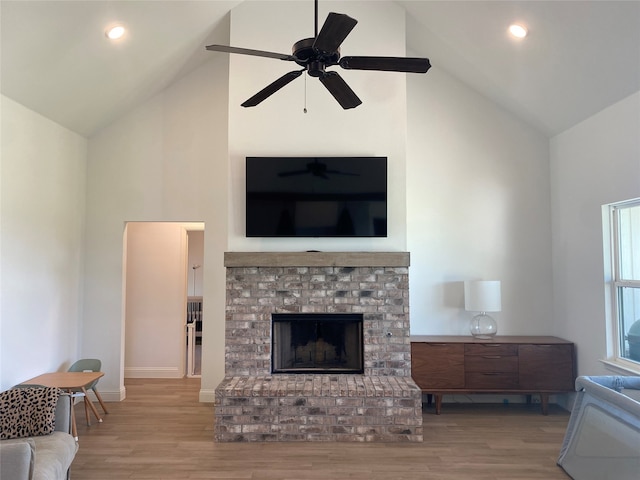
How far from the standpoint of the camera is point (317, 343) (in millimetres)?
4250

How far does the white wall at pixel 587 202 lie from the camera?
3.58 metres

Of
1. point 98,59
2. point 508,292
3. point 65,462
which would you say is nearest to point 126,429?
point 65,462

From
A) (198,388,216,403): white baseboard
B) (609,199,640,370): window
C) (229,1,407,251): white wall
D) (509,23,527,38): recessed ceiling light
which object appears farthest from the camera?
(198,388,216,403): white baseboard

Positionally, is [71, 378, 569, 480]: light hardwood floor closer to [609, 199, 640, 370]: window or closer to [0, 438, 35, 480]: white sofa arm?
[609, 199, 640, 370]: window

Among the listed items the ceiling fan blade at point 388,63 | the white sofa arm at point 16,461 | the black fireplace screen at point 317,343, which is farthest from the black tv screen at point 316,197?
the white sofa arm at point 16,461

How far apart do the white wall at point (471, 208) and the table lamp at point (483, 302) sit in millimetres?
217

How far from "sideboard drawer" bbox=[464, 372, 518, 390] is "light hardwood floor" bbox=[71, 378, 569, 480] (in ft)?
1.03

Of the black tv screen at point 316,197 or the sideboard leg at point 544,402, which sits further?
the sideboard leg at point 544,402

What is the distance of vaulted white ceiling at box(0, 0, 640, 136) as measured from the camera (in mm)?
3180

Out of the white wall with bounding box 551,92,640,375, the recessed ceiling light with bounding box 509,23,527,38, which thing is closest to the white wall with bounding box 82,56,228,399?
the recessed ceiling light with bounding box 509,23,527,38

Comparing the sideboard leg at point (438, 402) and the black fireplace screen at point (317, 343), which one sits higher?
the black fireplace screen at point (317, 343)

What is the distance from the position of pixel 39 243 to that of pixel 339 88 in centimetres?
330

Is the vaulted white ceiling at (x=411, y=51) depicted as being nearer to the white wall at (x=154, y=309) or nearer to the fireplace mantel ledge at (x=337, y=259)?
the white wall at (x=154, y=309)

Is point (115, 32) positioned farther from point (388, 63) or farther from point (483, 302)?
point (483, 302)
